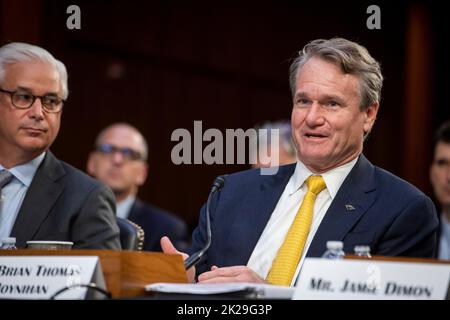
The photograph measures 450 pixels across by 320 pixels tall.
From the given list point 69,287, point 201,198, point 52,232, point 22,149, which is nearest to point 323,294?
point 69,287

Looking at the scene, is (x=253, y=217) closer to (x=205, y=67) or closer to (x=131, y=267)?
(x=131, y=267)

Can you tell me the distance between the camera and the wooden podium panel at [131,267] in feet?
6.82

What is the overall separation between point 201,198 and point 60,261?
176 inches

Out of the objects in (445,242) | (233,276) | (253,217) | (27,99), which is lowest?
(445,242)

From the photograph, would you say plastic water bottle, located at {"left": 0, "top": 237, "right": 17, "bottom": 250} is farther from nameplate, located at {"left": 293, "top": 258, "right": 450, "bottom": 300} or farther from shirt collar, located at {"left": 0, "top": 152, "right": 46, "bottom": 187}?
nameplate, located at {"left": 293, "top": 258, "right": 450, "bottom": 300}

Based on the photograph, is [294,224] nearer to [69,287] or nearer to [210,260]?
[210,260]

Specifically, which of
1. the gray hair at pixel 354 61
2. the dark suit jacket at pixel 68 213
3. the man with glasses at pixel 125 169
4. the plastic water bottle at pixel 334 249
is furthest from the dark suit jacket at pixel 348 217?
the man with glasses at pixel 125 169

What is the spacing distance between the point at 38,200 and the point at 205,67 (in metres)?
3.51

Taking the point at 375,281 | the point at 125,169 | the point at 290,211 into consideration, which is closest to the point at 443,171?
the point at 125,169

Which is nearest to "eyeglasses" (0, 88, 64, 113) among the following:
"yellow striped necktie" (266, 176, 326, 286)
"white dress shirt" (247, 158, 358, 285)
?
"white dress shirt" (247, 158, 358, 285)

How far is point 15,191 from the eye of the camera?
3193 mm

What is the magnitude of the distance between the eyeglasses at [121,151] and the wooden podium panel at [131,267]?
3209mm

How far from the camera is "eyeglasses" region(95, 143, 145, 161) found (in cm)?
544

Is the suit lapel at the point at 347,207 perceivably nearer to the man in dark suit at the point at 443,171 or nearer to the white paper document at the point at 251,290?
the white paper document at the point at 251,290
